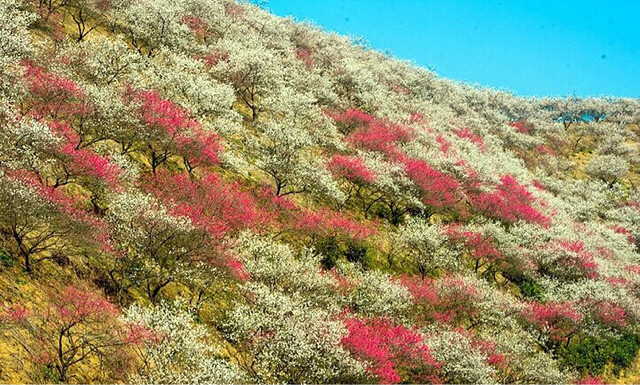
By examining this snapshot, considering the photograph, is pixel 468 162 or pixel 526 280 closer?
pixel 526 280

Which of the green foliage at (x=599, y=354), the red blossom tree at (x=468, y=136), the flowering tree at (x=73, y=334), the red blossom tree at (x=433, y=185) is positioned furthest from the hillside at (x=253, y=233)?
the red blossom tree at (x=468, y=136)

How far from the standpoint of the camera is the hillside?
54.5 feet

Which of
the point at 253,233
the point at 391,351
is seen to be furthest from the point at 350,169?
the point at 391,351

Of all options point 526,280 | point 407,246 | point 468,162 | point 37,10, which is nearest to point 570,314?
point 526,280

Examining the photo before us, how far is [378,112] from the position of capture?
56094 mm

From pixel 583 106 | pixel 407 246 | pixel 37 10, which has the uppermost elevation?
pixel 583 106

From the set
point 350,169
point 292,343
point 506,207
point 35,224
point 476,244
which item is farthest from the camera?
point 506,207

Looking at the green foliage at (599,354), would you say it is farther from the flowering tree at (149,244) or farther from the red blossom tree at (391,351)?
the flowering tree at (149,244)

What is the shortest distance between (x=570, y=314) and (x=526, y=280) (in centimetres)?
851

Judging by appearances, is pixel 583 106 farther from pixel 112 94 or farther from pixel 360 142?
pixel 112 94

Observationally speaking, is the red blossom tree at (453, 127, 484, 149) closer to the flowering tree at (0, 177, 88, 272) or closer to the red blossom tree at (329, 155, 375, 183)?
the red blossom tree at (329, 155, 375, 183)

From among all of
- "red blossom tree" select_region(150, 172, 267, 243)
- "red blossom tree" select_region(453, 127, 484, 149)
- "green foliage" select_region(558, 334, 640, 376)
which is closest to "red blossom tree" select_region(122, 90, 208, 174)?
"red blossom tree" select_region(150, 172, 267, 243)

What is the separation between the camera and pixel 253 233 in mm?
26312

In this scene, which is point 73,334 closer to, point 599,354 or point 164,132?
point 164,132
